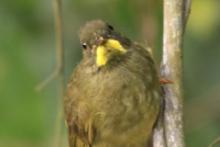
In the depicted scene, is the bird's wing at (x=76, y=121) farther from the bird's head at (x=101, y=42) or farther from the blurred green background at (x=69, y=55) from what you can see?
the bird's head at (x=101, y=42)

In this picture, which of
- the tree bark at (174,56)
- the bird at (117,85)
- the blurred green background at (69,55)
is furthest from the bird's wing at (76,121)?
the tree bark at (174,56)

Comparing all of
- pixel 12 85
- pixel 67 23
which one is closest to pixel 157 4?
pixel 67 23

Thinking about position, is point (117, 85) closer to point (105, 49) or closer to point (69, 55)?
point (105, 49)

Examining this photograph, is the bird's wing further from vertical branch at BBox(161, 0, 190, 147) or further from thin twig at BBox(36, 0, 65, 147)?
vertical branch at BBox(161, 0, 190, 147)

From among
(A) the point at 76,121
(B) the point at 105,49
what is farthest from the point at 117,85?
(A) the point at 76,121

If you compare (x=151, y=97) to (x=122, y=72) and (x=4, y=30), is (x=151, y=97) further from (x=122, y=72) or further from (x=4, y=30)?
(x=4, y=30)

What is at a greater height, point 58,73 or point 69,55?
point 58,73
